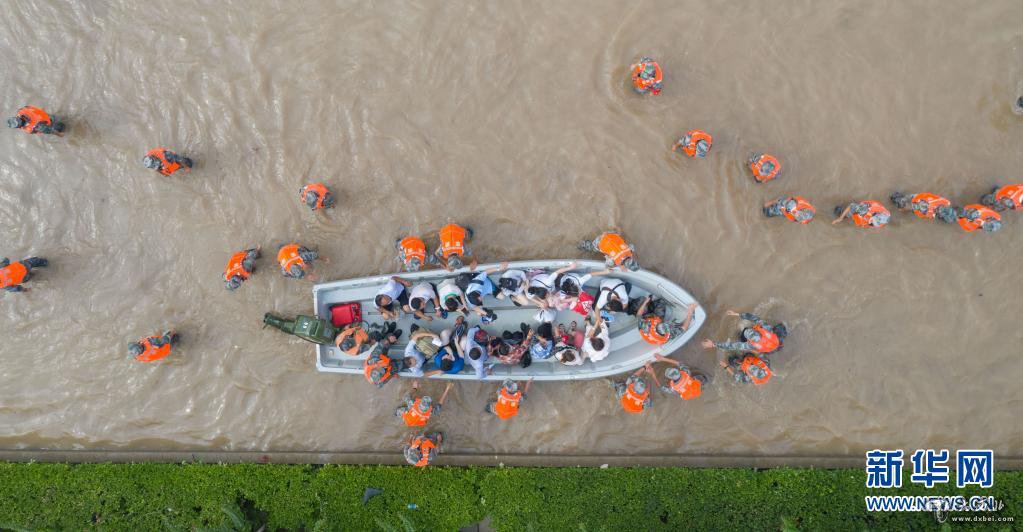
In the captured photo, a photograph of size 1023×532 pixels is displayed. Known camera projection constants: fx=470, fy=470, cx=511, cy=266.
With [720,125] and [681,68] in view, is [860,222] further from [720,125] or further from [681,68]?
[681,68]

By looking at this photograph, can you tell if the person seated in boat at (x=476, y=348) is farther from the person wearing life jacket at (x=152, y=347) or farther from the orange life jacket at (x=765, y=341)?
the person wearing life jacket at (x=152, y=347)

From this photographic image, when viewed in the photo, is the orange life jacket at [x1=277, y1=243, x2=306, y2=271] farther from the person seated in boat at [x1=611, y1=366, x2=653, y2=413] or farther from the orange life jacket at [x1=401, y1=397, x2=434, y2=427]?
the person seated in boat at [x1=611, y1=366, x2=653, y2=413]

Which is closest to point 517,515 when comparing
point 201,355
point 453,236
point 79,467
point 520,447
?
point 520,447

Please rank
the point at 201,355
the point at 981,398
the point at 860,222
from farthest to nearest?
the point at 201,355, the point at 981,398, the point at 860,222

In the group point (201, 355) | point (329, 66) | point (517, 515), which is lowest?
point (517, 515)

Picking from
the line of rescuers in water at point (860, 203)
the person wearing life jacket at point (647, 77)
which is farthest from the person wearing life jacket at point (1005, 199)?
the person wearing life jacket at point (647, 77)

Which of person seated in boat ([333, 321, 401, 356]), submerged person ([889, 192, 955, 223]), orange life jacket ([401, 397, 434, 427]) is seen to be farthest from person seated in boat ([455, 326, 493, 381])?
submerged person ([889, 192, 955, 223])
